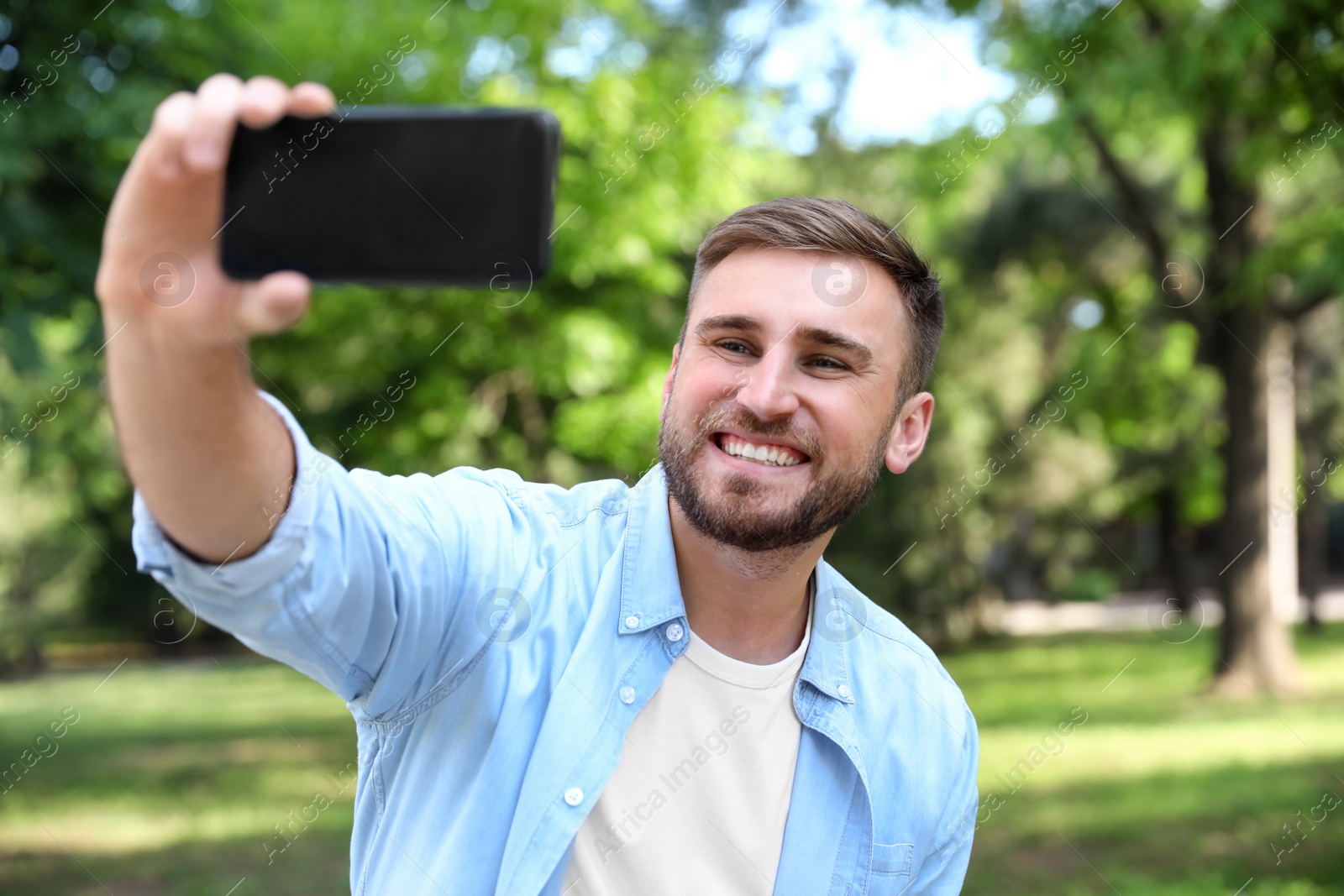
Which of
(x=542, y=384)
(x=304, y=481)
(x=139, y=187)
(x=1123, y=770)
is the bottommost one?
(x=1123, y=770)

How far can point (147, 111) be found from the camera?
597cm

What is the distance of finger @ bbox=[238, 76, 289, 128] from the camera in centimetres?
103

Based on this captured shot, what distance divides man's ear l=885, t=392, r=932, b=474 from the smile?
16.8 inches

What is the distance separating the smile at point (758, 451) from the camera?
2.10m

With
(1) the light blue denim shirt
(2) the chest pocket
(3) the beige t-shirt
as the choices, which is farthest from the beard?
(2) the chest pocket

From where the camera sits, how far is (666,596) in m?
2.10

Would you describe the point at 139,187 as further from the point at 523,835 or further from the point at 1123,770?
the point at 1123,770

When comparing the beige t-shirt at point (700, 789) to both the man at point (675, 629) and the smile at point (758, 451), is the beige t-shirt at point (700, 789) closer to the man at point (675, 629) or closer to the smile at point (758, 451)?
the man at point (675, 629)

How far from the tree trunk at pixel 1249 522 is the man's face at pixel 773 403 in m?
11.9

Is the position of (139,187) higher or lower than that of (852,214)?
higher

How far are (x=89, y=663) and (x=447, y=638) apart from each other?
2594 centimetres

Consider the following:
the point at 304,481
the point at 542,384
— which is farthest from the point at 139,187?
the point at 542,384

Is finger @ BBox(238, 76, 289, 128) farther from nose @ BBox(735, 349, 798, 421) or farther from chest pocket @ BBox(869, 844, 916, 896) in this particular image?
chest pocket @ BBox(869, 844, 916, 896)

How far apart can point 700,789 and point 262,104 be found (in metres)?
1.43
